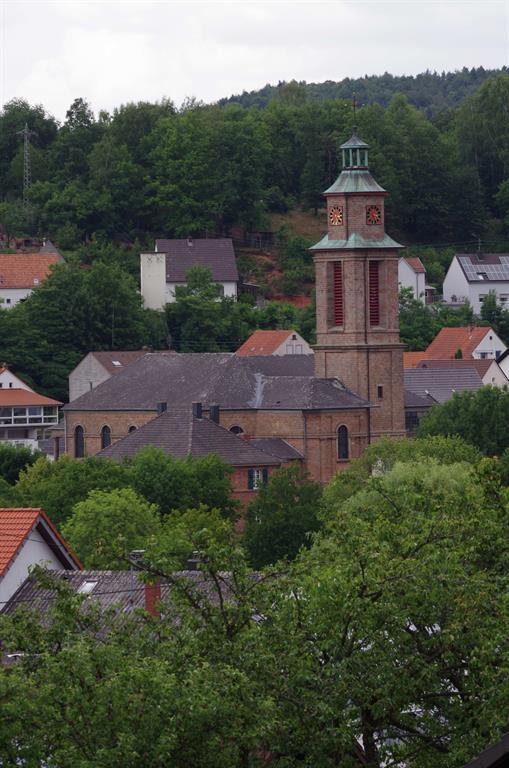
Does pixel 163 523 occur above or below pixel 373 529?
above

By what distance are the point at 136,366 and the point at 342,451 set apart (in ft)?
41.6

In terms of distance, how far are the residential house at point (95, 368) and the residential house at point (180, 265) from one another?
1632 centimetres

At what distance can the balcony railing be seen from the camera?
→ 11600cm

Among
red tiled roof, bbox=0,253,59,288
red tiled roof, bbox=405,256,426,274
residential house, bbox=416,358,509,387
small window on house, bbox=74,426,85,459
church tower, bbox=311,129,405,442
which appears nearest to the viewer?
church tower, bbox=311,129,405,442

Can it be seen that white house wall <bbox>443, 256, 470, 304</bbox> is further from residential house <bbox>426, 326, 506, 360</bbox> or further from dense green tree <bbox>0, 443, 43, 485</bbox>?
dense green tree <bbox>0, 443, 43, 485</bbox>

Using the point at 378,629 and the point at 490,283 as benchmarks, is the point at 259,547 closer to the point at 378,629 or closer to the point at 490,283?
the point at 378,629

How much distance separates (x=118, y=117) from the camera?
163 meters

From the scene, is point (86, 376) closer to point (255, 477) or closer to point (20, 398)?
point (20, 398)

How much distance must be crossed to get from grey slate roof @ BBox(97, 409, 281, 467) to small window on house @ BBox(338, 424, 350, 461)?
3.96 meters

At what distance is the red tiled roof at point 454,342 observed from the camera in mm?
129875

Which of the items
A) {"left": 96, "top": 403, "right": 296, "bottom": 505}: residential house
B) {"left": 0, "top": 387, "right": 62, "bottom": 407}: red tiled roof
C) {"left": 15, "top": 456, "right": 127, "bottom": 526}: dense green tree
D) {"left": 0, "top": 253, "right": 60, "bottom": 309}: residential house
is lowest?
{"left": 15, "top": 456, "right": 127, "bottom": 526}: dense green tree

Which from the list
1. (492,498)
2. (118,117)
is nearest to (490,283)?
(118,117)

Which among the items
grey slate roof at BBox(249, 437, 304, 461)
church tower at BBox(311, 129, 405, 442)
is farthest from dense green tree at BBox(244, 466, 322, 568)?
church tower at BBox(311, 129, 405, 442)

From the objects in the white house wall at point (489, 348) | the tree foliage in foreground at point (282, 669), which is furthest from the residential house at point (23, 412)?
the tree foliage in foreground at point (282, 669)
